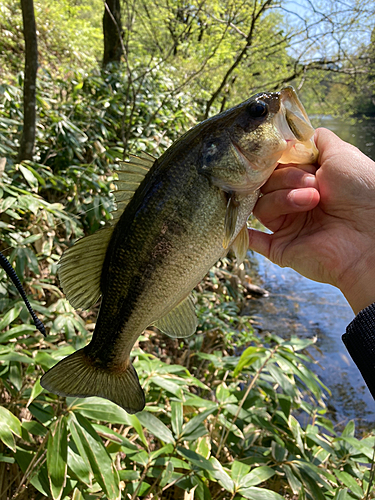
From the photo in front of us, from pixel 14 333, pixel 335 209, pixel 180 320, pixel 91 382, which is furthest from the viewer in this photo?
pixel 14 333

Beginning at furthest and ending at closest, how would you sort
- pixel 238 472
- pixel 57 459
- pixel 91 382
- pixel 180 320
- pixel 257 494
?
1. pixel 238 472
2. pixel 257 494
3. pixel 57 459
4. pixel 180 320
5. pixel 91 382

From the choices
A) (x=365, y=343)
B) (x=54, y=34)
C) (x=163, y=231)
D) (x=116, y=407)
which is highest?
(x=54, y=34)

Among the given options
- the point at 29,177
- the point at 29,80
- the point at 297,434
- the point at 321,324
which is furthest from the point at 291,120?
the point at 321,324

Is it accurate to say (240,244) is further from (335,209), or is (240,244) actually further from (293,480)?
(293,480)

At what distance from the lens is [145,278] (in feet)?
4.05

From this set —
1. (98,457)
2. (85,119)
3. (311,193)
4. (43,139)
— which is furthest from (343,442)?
(85,119)

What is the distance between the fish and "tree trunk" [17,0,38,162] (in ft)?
9.79

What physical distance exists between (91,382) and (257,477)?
5.07 feet

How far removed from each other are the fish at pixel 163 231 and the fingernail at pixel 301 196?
271mm

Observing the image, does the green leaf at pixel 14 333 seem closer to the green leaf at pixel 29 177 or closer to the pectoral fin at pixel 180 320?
the pectoral fin at pixel 180 320

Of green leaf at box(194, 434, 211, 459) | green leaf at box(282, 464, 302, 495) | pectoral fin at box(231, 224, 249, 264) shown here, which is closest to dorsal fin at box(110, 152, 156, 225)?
pectoral fin at box(231, 224, 249, 264)

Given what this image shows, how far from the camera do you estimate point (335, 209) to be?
1.70 metres

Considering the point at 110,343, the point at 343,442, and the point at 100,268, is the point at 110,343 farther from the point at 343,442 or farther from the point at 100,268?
the point at 343,442

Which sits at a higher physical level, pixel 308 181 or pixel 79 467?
pixel 308 181
